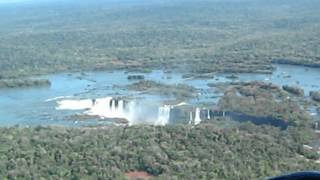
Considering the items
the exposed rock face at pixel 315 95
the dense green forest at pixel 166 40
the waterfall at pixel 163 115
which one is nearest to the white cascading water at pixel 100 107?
the waterfall at pixel 163 115

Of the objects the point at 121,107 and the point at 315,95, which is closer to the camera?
the point at 315,95

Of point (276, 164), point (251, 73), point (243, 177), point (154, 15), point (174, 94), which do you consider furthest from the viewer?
point (154, 15)

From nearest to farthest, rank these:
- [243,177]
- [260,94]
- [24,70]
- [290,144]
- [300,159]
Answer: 1. [243,177]
2. [300,159]
3. [290,144]
4. [260,94]
5. [24,70]

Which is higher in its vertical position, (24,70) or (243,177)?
(243,177)

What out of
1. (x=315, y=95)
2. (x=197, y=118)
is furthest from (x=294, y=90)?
(x=197, y=118)

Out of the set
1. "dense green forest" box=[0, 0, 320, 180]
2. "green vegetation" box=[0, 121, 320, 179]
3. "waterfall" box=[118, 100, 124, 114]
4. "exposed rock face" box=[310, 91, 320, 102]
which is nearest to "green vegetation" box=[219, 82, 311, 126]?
"dense green forest" box=[0, 0, 320, 180]

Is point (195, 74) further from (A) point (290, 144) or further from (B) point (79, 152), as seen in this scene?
(B) point (79, 152)

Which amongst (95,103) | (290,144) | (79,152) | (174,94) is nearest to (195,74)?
(174,94)

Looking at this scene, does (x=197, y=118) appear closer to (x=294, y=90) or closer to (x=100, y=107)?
(x=100, y=107)
